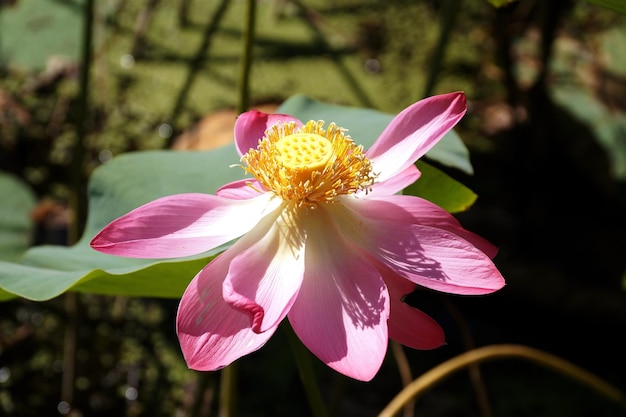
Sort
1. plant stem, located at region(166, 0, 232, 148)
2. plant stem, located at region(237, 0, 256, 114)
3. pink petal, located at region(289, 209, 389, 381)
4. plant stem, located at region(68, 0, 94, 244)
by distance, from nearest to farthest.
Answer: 1. pink petal, located at region(289, 209, 389, 381)
2. plant stem, located at region(237, 0, 256, 114)
3. plant stem, located at region(68, 0, 94, 244)
4. plant stem, located at region(166, 0, 232, 148)

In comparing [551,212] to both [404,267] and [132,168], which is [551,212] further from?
[404,267]

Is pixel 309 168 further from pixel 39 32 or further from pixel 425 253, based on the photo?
pixel 39 32

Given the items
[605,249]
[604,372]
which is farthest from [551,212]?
[604,372]

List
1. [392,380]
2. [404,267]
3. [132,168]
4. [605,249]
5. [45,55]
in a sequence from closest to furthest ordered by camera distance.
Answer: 1. [404,267]
2. [132,168]
3. [392,380]
4. [605,249]
5. [45,55]

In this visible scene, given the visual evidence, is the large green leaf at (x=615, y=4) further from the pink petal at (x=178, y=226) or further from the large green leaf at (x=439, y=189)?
the pink petal at (x=178, y=226)

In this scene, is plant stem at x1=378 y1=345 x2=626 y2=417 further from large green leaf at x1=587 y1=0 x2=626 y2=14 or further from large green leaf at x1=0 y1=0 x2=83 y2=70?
large green leaf at x1=0 y1=0 x2=83 y2=70

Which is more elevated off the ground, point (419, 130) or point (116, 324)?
point (419, 130)

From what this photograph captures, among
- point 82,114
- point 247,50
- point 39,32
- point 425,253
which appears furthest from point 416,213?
point 39,32

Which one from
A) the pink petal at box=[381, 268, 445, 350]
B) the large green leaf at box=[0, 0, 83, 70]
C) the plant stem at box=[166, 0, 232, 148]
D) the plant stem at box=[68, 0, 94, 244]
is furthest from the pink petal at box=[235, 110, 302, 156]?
the large green leaf at box=[0, 0, 83, 70]

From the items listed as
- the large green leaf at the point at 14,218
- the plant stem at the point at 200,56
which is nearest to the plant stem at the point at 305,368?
the plant stem at the point at 200,56
